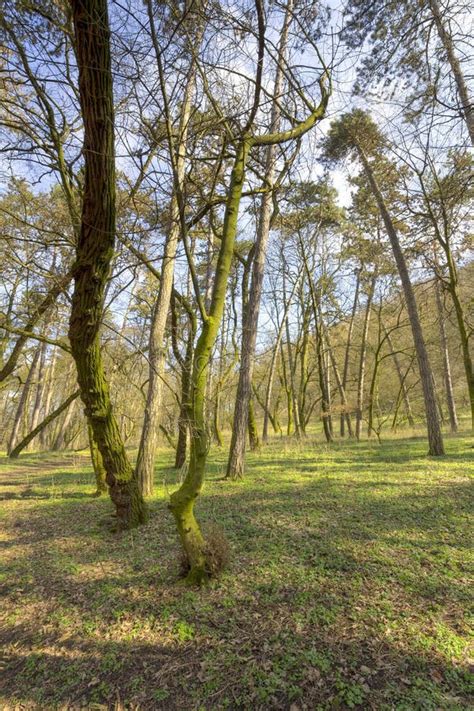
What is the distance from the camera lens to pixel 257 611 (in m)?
2.45

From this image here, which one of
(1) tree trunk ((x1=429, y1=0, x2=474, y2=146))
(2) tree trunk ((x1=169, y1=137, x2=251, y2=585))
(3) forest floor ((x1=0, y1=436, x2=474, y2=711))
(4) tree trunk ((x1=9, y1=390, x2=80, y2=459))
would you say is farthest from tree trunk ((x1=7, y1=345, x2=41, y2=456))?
(1) tree trunk ((x1=429, y1=0, x2=474, y2=146))

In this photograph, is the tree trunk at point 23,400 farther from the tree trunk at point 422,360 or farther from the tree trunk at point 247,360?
the tree trunk at point 422,360

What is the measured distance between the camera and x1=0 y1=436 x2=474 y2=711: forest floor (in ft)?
6.08

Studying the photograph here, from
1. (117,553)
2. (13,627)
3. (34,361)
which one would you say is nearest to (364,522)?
(117,553)

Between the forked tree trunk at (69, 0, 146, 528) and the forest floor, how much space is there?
2.60 ft

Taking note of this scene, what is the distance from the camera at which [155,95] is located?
8.96 ft

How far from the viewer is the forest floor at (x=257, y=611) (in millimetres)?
1853

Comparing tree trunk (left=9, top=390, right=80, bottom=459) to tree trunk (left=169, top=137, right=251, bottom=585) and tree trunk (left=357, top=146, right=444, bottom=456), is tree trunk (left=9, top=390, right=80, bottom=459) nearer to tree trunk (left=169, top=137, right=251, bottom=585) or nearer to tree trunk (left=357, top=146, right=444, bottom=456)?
tree trunk (left=169, top=137, right=251, bottom=585)

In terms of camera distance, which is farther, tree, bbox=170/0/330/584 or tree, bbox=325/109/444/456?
tree, bbox=325/109/444/456

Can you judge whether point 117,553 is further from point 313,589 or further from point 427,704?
point 427,704

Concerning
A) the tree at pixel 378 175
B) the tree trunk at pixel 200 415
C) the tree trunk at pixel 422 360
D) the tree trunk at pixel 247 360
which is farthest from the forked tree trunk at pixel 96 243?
the tree at pixel 378 175

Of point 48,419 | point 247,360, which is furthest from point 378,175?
point 48,419

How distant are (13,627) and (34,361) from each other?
14029 mm

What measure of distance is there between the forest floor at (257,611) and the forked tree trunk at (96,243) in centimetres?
79
